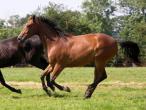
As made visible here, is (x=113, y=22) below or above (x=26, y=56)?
below

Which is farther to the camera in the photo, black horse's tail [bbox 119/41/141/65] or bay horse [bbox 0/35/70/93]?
bay horse [bbox 0/35/70/93]

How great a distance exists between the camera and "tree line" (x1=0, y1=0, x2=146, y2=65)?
2829 inches

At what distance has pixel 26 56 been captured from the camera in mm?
15719

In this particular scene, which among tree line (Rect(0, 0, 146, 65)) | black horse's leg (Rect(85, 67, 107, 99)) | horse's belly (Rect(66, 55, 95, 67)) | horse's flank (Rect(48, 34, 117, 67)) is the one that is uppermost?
horse's flank (Rect(48, 34, 117, 67))

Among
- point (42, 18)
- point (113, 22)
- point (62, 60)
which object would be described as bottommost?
point (113, 22)

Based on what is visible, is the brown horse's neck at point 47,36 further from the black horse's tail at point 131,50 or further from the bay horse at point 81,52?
the black horse's tail at point 131,50

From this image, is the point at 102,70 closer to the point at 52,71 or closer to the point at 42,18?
the point at 52,71

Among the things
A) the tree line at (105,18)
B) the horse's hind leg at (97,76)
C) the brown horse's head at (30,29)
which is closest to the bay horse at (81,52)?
the horse's hind leg at (97,76)

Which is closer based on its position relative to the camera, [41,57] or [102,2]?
[41,57]

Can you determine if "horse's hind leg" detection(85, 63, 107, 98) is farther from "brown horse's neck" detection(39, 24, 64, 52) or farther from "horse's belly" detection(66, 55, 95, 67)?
"brown horse's neck" detection(39, 24, 64, 52)

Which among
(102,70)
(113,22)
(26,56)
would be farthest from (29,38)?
(113,22)

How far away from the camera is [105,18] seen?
343 feet

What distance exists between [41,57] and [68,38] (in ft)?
6.57

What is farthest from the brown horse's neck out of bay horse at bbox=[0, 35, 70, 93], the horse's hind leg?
the horse's hind leg
